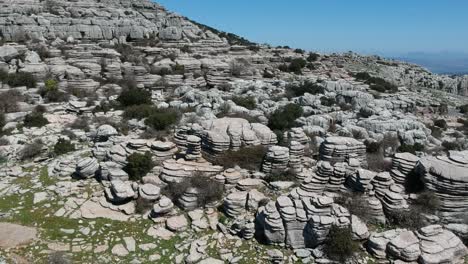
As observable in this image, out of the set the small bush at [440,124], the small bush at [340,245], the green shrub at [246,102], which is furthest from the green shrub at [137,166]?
the small bush at [440,124]

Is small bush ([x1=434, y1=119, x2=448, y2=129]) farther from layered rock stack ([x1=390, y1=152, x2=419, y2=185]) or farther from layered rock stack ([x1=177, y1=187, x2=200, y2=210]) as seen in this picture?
layered rock stack ([x1=177, y1=187, x2=200, y2=210])

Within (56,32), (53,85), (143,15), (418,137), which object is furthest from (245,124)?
(143,15)

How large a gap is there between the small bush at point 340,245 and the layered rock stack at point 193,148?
523 centimetres

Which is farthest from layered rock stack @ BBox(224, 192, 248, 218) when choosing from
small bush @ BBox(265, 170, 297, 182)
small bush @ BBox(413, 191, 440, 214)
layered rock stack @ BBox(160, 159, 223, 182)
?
small bush @ BBox(413, 191, 440, 214)

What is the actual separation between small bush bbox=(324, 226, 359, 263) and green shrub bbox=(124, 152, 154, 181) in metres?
5.98

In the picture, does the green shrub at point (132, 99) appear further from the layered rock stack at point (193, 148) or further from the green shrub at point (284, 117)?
the layered rock stack at point (193, 148)

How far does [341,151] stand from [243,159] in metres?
3.17

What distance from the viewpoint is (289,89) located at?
968 inches

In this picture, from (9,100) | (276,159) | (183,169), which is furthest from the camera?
(9,100)

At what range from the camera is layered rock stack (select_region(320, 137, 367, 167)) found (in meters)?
12.2

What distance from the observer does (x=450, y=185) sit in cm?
1009

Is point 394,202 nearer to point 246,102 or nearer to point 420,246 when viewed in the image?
point 420,246

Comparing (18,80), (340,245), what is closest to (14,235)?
(340,245)

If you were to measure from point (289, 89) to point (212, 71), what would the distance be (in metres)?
6.55
